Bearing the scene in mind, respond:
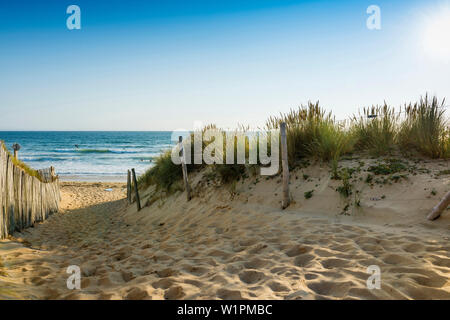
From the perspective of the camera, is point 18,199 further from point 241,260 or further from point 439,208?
point 439,208

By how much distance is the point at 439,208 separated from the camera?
4.24 m

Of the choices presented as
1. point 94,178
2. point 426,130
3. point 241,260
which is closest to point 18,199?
point 241,260

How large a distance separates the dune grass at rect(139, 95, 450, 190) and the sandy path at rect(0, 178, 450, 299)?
2.00 m

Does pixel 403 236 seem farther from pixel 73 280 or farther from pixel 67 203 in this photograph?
→ pixel 67 203

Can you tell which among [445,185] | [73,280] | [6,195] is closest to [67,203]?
[6,195]

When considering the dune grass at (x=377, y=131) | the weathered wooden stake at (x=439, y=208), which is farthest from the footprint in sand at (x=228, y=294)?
the dune grass at (x=377, y=131)

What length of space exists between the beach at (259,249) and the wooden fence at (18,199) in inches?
12.9

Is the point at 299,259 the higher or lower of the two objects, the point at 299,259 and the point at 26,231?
the higher

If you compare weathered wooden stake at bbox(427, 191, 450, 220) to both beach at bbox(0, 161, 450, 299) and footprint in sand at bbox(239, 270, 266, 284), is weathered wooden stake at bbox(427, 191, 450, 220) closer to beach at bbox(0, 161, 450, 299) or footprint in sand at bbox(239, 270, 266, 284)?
beach at bbox(0, 161, 450, 299)

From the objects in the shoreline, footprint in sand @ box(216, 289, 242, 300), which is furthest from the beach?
the shoreline

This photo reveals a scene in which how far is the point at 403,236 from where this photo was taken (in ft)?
12.6

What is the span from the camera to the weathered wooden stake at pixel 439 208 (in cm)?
412

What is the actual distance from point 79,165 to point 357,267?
32.2 m

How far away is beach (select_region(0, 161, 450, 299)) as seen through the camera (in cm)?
267
